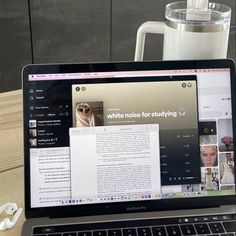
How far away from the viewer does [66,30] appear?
88.0 inches

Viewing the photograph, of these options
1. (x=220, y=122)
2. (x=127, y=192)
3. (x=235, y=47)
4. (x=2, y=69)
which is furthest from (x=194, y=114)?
(x=235, y=47)

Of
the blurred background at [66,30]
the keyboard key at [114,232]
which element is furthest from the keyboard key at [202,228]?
the blurred background at [66,30]

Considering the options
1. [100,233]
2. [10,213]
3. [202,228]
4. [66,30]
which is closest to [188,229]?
[202,228]

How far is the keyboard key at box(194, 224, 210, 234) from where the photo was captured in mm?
702

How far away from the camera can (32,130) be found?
73cm

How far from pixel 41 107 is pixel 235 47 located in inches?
86.4

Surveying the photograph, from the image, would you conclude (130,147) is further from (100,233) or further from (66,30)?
(66,30)

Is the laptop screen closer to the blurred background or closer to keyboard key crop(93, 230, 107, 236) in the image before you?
keyboard key crop(93, 230, 107, 236)

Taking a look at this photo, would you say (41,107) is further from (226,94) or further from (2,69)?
(2,69)

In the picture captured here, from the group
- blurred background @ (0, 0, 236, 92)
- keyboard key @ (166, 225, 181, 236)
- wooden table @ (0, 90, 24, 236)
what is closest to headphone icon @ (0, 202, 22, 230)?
wooden table @ (0, 90, 24, 236)

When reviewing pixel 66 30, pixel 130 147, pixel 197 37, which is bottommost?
pixel 66 30

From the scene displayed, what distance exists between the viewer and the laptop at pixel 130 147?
73 cm

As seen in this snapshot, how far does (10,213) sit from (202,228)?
0.30 metres

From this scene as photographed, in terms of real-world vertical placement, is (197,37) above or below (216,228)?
above
